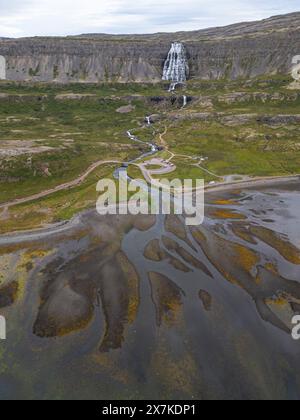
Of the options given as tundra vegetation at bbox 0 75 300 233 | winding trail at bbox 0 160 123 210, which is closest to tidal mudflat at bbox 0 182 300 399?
tundra vegetation at bbox 0 75 300 233

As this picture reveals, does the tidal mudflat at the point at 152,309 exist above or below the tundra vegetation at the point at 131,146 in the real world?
below

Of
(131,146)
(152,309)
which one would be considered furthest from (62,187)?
(152,309)

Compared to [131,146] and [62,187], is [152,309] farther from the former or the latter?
[131,146]

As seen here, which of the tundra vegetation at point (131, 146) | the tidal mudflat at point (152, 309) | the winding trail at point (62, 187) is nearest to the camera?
the tidal mudflat at point (152, 309)

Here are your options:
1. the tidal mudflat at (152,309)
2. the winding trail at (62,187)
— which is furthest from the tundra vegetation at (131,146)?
the tidal mudflat at (152,309)

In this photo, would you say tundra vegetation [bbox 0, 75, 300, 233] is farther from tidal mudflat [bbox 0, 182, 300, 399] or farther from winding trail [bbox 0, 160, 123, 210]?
tidal mudflat [bbox 0, 182, 300, 399]

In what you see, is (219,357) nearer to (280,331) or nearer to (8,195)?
(280,331)

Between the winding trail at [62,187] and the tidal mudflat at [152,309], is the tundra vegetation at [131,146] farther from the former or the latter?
the tidal mudflat at [152,309]

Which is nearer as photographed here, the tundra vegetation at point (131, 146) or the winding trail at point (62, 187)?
the winding trail at point (62, 187)

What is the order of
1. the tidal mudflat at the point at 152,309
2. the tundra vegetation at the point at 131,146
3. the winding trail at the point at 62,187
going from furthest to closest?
1. the tundra vegetation at the point at 131,146
2. the winding trail at the point at 62,187
3. the tidal mudflat at the point at 152,309
